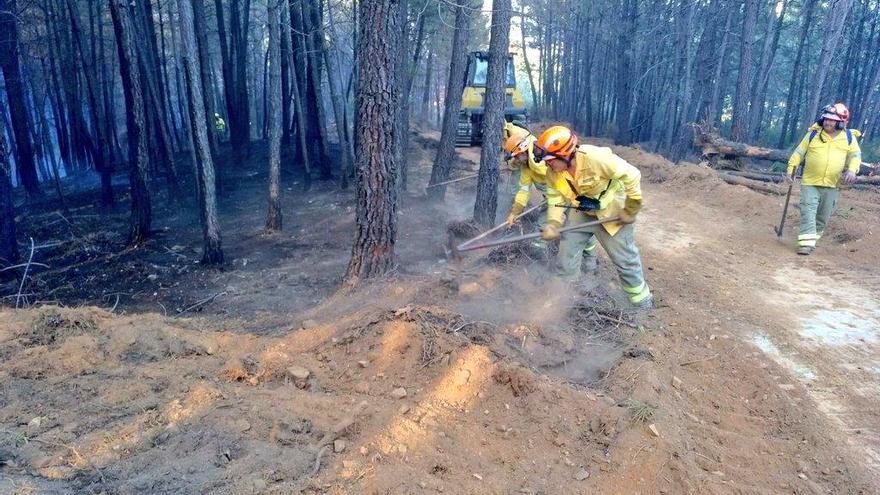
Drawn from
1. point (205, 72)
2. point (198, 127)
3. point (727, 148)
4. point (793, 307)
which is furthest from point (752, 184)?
point (205, 72)

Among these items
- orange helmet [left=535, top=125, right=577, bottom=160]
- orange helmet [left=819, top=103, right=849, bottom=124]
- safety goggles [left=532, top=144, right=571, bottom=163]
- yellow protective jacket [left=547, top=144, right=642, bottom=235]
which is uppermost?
orange helmet [left=819, top=103, right=849, bottom=124]

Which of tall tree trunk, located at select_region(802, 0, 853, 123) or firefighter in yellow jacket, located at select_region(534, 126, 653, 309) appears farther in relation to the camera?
tall tree trunk, located at select_region(802, 0, 853, 123)

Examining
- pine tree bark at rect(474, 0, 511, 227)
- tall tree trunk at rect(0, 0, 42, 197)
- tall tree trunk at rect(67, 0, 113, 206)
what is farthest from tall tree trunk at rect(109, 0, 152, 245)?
pine tree bark at rect(474, 0, 511, 227)

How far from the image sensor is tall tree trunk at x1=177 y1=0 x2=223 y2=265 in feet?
28.1

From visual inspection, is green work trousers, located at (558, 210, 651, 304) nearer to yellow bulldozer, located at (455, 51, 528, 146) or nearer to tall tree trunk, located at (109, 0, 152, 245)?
tall tree trunk, located at (109, 0, 152, 245)

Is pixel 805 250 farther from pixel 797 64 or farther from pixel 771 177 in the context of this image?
pixel 797 64

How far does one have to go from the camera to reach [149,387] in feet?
12.7

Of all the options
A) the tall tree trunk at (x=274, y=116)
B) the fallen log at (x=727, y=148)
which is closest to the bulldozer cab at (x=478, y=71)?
the fallen log at (x=727, y=148)

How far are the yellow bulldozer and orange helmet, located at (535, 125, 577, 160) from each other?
515 inches

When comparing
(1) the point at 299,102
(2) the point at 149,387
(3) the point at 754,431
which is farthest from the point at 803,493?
(1) the point at 299,102

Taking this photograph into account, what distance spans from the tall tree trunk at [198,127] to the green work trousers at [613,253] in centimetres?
580

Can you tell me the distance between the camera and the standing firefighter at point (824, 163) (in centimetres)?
793

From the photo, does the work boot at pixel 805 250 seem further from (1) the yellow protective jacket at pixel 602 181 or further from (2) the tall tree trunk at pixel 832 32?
(2) the tall tree trunk at pixel 832 32

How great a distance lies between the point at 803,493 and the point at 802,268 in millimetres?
5375
